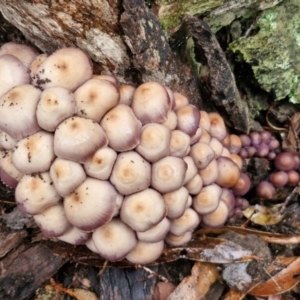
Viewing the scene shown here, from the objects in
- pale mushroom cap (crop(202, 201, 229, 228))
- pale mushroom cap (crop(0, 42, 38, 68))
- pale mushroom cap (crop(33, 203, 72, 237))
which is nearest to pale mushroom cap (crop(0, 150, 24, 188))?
pale mushroom cap (crop(33, 203, 72, 237))

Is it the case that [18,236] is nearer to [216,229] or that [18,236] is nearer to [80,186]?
[80,186]

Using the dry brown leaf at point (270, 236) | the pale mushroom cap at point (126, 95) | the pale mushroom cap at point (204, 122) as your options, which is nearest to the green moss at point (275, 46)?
the pale mushroom cap at point (204, 122)

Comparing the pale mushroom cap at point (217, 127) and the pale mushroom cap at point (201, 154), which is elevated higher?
the pale mushroom cap at point (217, 127)

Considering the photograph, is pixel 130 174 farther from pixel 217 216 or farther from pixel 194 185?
pixel 217 216

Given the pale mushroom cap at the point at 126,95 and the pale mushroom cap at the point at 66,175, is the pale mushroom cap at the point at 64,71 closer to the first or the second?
the pale mushroom cap at the point at 126,95

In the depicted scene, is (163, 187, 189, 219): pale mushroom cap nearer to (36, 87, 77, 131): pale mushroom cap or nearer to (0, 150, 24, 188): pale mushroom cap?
(36, 87, 77, 131): pale mushroom cap

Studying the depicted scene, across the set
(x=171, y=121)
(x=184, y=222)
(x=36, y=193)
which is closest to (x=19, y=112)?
(x=36, y=193)

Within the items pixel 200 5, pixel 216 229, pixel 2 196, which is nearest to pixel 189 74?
pixel 200 5
